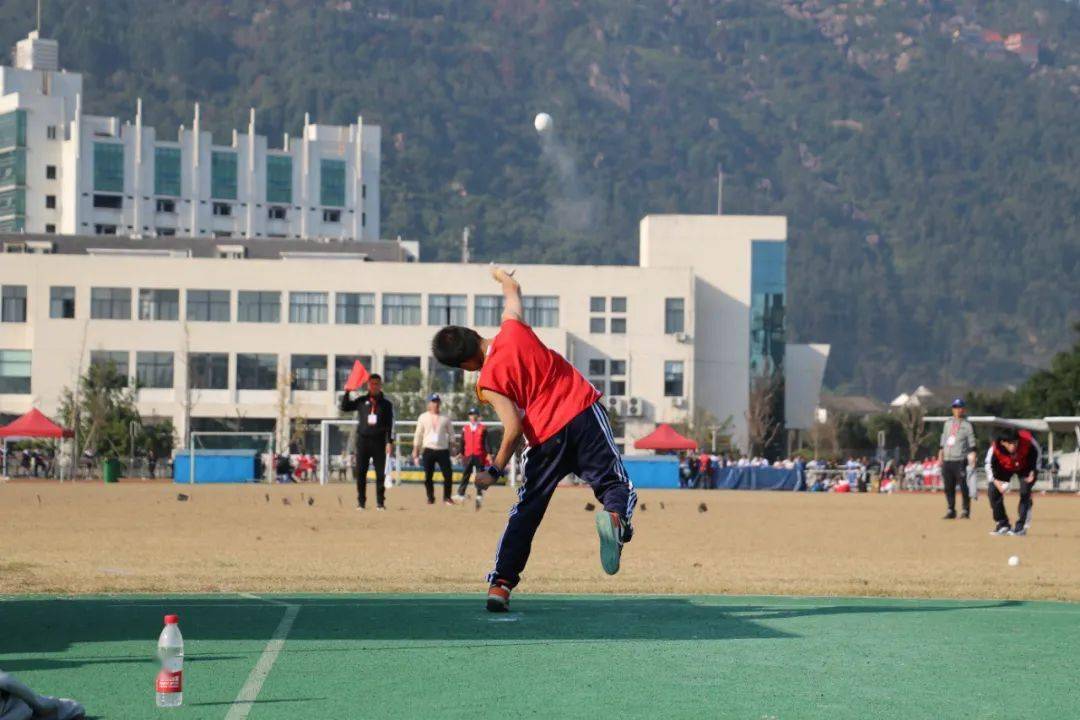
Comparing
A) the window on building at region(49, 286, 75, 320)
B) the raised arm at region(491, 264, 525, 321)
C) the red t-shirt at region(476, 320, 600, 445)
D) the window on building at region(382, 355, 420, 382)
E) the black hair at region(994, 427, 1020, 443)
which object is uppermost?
the window on building at region(49, 286, 75, 320)

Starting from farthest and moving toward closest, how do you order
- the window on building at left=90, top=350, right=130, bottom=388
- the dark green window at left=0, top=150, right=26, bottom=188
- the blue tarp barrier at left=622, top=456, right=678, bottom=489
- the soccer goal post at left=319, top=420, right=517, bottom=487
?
the dark green window at left=0, top=150, right=26, bottom=188 → the window on building at left=90, top=350, right=130, bottom=388 → the blue tarp barrier at left=622, top=456, right=678, bottom=489 → the soccer goal post at left=319, top=420, right=517, bottom=487

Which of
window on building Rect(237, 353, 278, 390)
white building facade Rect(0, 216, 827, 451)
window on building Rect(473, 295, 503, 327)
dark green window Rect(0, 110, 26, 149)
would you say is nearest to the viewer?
white building facade Rect(0, 216, 827, 451)

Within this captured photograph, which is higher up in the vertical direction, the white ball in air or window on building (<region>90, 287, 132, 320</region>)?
the white ball in air

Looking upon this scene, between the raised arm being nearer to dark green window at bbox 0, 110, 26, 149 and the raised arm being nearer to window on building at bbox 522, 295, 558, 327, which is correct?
window on building at bbox 522, 295, 558, 327

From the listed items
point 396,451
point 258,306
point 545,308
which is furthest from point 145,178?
point 396,451

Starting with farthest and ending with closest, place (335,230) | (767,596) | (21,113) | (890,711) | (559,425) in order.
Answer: (335,230), (21,113), (767,596), (559,425), (890,711)

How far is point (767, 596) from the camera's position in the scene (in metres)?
12.8

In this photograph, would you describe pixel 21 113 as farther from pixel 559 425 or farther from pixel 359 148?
pixel 559 425

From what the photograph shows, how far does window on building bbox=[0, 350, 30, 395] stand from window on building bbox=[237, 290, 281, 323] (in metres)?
12.4

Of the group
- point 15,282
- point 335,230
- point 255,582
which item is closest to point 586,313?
point 15,282

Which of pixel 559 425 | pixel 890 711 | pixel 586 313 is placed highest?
pixel 586 313

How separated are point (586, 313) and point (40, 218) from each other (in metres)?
75.2

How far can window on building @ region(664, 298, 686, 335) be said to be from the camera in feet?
364

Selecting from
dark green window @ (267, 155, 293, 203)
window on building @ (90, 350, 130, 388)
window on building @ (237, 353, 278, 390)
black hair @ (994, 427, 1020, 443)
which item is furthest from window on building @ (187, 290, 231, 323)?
black hair @ (994, 427, 1020, 443)
